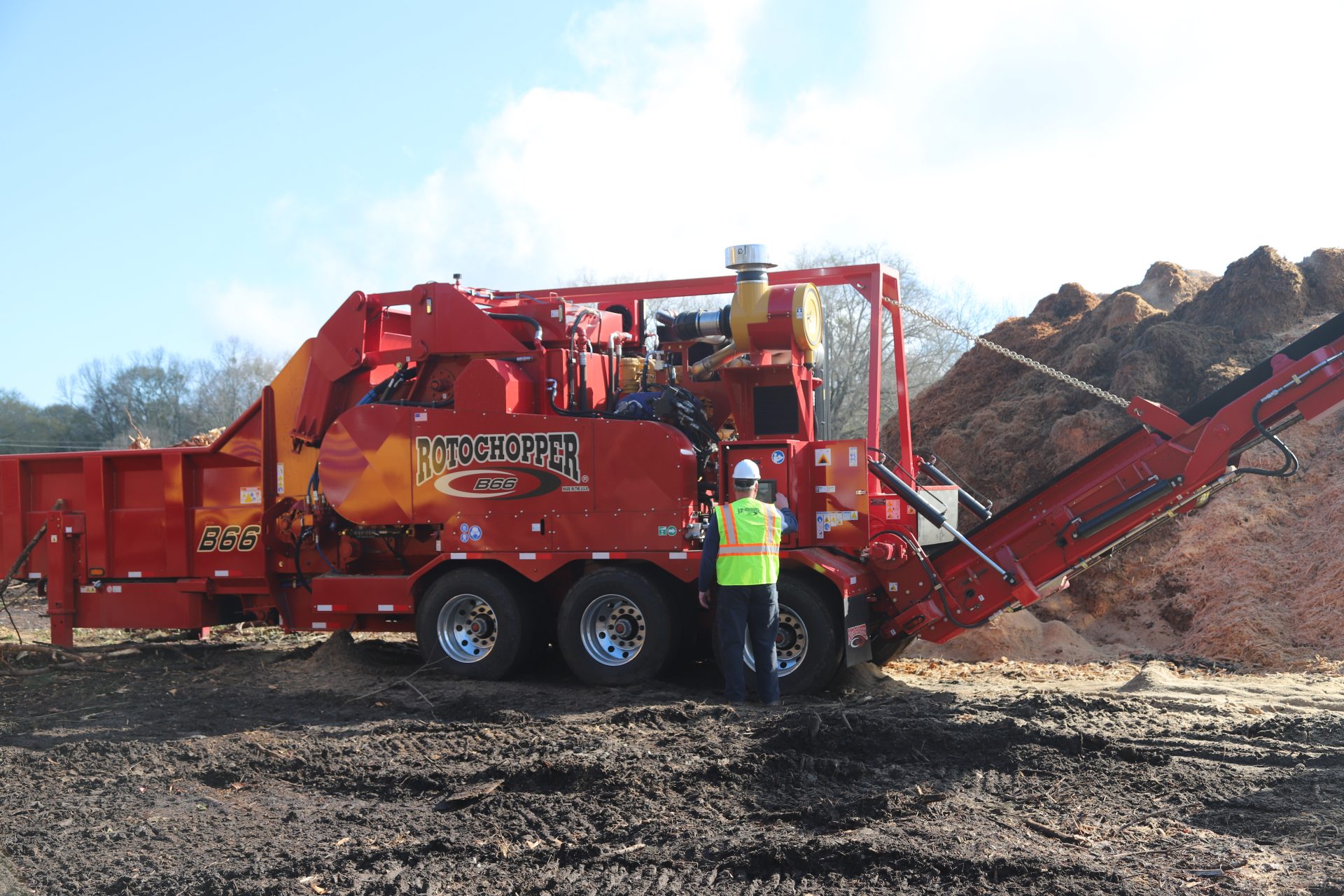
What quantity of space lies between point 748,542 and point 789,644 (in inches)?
43.5

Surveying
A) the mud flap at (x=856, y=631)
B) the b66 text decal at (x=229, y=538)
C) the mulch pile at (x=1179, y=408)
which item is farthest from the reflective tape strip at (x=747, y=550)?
the b66 text decal at (x=229, y=538)

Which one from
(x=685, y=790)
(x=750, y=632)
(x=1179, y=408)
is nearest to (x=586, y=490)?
(x=750, y=632)

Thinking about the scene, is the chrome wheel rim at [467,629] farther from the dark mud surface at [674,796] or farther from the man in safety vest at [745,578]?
the man in safety vest at [745,578]

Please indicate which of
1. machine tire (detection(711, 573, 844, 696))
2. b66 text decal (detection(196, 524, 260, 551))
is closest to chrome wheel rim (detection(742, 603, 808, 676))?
machine tire (detection(711, 573, 844, 696))

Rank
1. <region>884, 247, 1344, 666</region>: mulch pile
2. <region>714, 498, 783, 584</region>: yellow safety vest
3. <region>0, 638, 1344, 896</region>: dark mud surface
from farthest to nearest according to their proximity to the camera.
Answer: <region>884, 247, 1344, 666</region>: mulch pile → <region>714, 498, 783, 584</region>: yellow safety vest → <region>0, 638, 1344, 896</region>: dark mud surface

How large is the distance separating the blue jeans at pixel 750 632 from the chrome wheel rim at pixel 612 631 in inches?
42.5

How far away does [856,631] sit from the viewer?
8711 mm

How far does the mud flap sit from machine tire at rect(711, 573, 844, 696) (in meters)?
0.07

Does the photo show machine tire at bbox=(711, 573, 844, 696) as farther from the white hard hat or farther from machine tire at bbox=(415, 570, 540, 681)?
machine tire at bbox=(415, 570, 540, 681)

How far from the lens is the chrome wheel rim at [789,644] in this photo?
8742mm

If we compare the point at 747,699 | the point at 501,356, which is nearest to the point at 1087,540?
the point at 747,699

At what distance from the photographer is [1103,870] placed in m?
4.67

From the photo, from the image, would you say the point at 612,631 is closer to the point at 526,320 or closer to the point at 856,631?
the point at 856,631

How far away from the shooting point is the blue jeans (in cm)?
829
